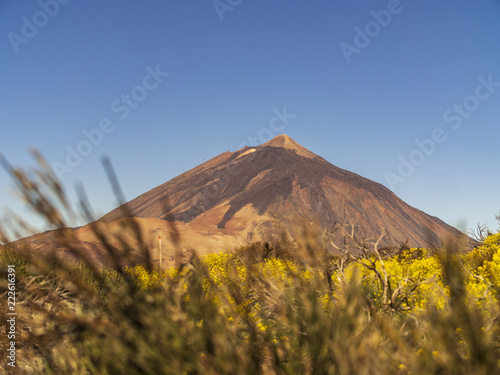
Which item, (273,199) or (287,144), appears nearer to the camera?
(273,199)

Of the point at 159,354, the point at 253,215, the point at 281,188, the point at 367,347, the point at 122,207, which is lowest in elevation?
the point at 367,347

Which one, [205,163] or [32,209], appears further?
[205,163]

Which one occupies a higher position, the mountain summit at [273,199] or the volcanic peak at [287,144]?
the volcanic peak at [287,144]

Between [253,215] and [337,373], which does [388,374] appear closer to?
[337,373]

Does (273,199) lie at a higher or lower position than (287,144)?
lower

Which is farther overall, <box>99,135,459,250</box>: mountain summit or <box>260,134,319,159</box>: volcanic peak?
<box>260,134,319,159</box>: volcanic peak

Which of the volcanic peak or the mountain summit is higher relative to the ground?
the volcanic peak

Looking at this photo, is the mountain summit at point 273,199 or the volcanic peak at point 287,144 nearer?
the mountain summit at point 273,199

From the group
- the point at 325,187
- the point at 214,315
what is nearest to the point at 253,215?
the point at 325,187
